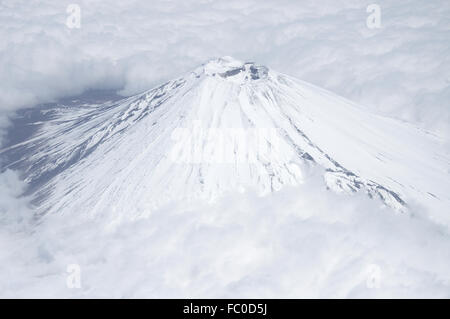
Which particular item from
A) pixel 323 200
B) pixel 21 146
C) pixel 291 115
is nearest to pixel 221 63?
pixel 291 115

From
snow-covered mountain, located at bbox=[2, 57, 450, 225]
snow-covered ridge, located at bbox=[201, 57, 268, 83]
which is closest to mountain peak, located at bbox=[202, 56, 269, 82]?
snow-covered ridge, located at bbox=[201, 57, 268, 83]

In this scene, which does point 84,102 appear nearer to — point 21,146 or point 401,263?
point 21,146

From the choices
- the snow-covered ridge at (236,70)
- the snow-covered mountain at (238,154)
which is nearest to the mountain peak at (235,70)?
the snow-covered ridge at (236,70)

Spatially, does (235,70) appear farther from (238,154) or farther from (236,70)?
(238,154)

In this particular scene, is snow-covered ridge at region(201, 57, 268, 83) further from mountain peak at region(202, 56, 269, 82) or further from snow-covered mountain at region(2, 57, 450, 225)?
snow-covered mountain at region(2, 57, 450, 225)

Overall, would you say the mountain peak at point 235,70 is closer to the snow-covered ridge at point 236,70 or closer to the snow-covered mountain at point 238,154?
the snow-covered ridge at point 236,70

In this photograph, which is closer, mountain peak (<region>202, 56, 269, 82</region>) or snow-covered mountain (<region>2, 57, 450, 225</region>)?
snow-covered mountain (<region>2, 57, 450, 225</region>)
